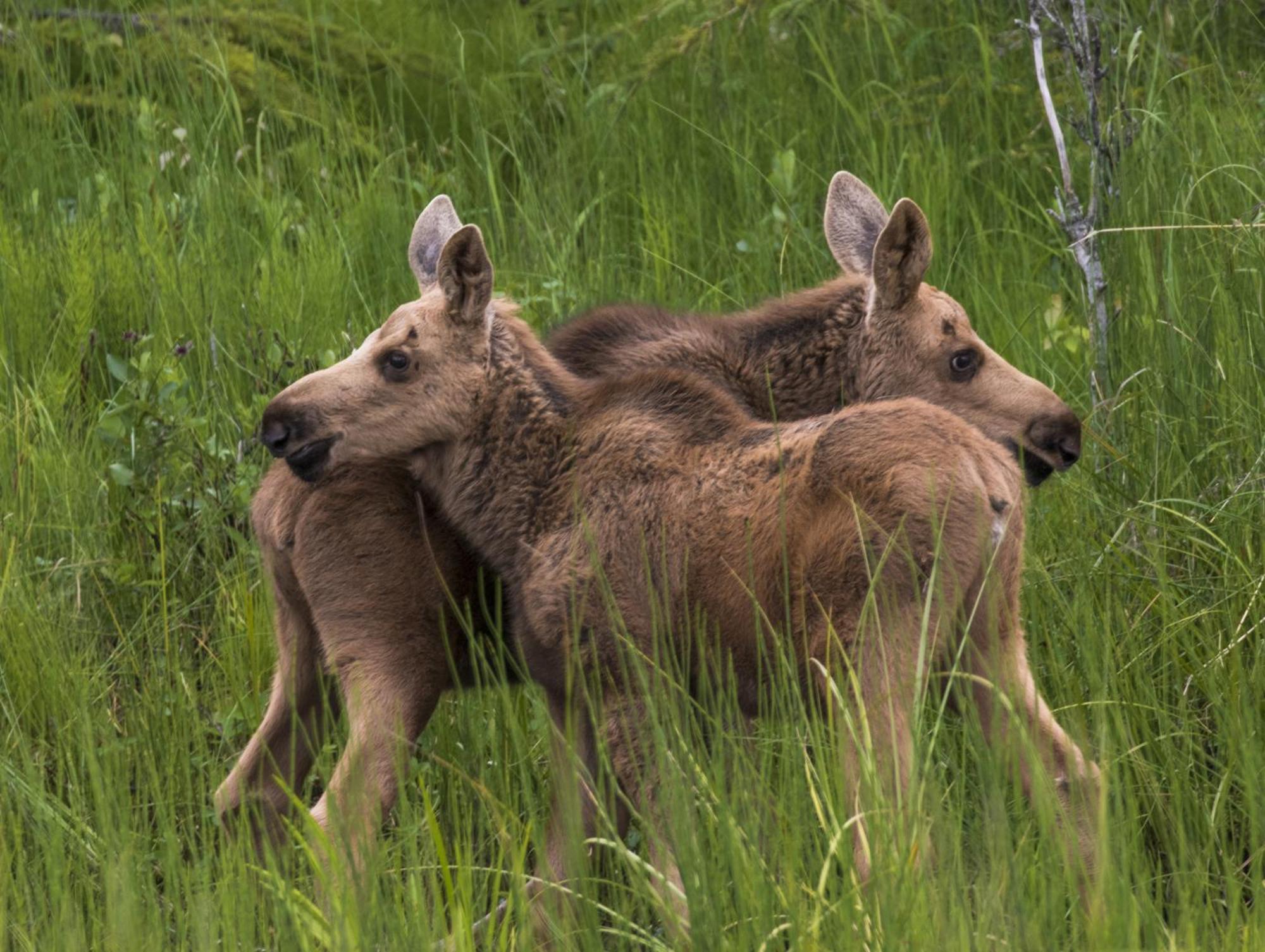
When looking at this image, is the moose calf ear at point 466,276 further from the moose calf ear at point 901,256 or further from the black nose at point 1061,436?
the black nose at point 1061,436

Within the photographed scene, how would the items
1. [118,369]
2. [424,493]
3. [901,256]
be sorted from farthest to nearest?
[118,369], [901,256], [424,493]

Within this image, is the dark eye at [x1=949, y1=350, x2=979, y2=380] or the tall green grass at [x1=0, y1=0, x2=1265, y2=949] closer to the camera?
the tall green grass at [x1=0, y1=0, x2=1265, y2=949]

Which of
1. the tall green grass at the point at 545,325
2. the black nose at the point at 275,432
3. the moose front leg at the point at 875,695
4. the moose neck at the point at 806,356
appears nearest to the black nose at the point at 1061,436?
the tall green grass at the point at 545,325

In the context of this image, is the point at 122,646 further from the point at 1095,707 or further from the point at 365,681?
the point at 1095,707

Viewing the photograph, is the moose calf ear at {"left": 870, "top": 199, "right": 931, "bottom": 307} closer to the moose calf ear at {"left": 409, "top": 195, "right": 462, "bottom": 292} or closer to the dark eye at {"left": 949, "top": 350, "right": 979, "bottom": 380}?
the dark eye at {"left": 949, "top": 350, "right": 979, "bottom": 380}

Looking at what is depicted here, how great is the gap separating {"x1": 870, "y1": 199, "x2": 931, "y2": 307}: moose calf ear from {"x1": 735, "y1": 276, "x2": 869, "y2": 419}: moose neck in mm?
117

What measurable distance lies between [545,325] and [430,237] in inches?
58.8

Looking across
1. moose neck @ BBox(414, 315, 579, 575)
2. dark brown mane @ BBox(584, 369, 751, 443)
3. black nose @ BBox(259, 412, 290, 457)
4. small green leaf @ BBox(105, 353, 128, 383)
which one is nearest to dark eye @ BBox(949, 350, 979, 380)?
dark brown mane @ BBox(584, 369, 751, 443)

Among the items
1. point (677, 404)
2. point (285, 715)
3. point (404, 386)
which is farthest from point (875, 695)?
point (285, 715)

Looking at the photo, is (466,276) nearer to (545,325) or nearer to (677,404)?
(677,404)

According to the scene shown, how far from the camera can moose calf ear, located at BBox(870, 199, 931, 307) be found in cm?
514

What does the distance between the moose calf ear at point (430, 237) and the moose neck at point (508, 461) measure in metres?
0.56

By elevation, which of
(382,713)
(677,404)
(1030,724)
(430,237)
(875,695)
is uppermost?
(430,237)

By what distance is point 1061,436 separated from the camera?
512 centimetres
